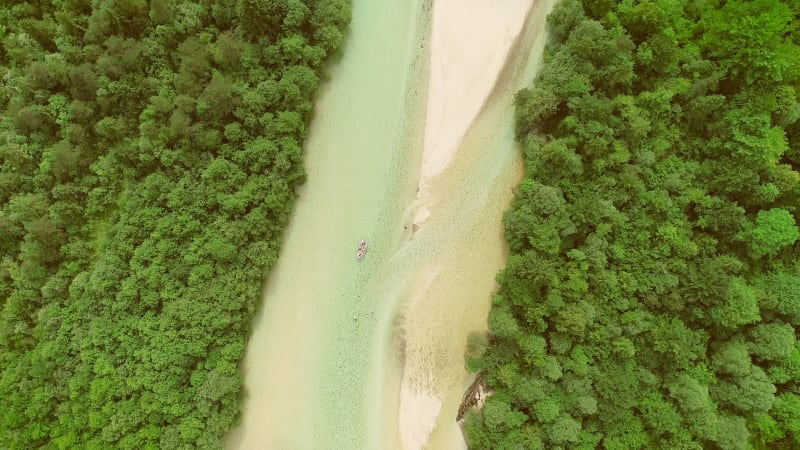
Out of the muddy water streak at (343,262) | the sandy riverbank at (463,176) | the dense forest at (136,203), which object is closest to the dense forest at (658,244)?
the sandy riverbank at (463,176)

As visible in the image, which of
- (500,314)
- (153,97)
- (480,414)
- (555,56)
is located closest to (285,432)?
(480,414)

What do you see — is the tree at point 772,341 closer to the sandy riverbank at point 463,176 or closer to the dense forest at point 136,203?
the sandy riverbank at point 463,176

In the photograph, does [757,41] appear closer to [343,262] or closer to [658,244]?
[658,244]

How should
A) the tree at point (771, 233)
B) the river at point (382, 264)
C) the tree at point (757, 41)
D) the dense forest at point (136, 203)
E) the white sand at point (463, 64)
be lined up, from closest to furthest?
the tree at point (757, 41) → the tree at point (771, 233) → the dense forest at point (136, 203) → the river at point (382, 264) → the white sand at point (463, 64)

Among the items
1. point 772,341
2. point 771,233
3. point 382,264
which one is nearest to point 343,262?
point 382,264

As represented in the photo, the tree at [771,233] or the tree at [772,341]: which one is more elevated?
the tree at [771,233]

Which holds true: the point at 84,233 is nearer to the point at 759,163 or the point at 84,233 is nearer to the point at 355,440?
the point at 355,440

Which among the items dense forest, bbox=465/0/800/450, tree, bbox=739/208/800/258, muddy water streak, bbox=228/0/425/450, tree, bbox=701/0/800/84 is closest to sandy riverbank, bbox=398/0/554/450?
muddy water streak, bbox=228/0/425/450
